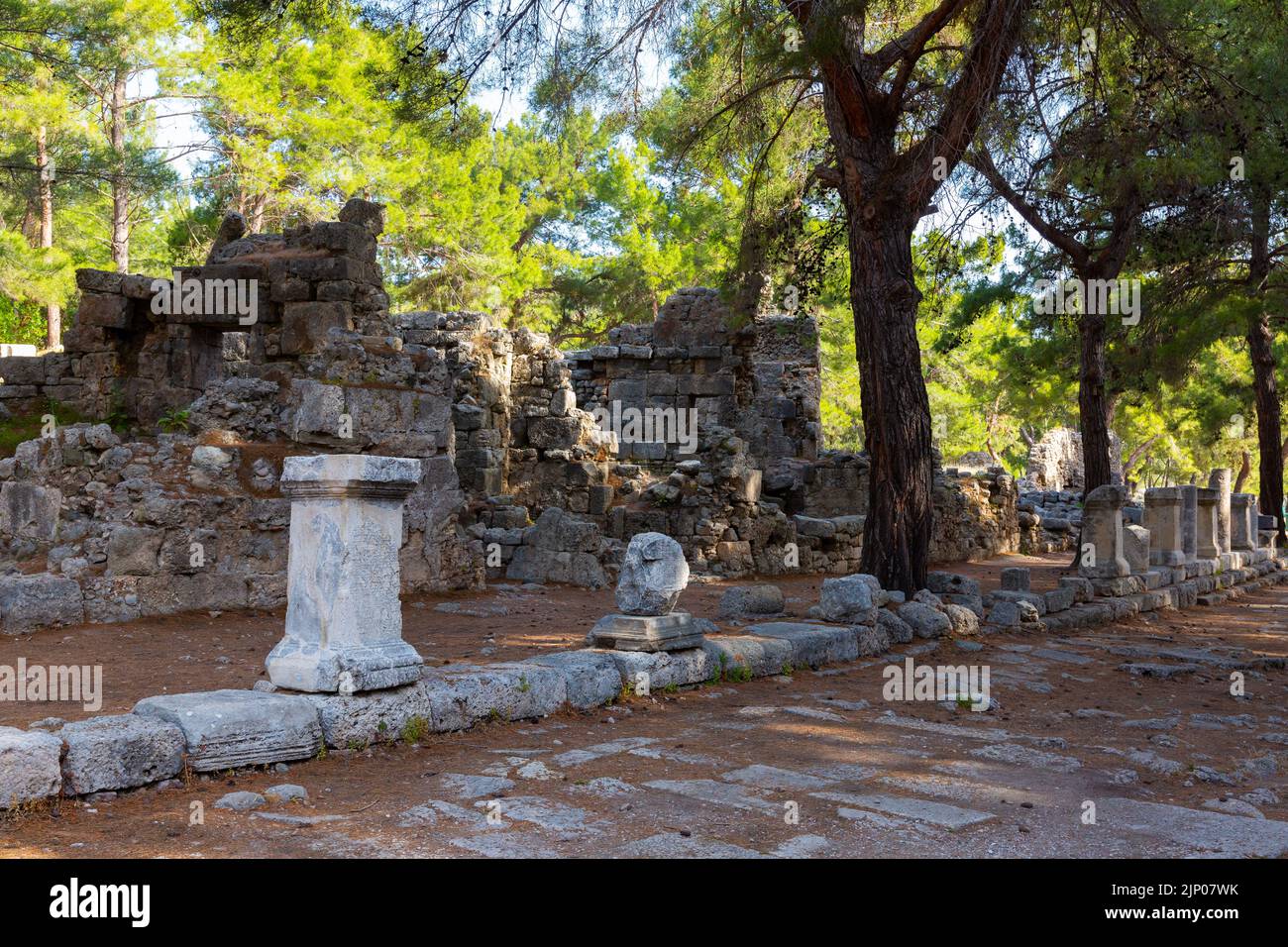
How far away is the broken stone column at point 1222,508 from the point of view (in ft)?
58.1

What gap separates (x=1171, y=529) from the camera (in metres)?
15.9

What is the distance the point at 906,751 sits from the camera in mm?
5875

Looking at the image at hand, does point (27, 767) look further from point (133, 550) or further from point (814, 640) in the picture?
point (814, 640)

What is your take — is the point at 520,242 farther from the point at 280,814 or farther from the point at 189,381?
the point at 280,814

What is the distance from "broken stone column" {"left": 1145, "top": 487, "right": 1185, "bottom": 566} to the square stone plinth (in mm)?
10375

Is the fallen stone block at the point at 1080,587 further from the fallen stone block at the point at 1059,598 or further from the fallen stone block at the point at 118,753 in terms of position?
the fallen stone block at the point at 118,753

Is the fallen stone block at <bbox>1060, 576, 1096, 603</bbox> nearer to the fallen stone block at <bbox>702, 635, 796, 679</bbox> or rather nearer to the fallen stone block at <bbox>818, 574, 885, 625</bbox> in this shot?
the fallen stone block at <bbox>818, 574, 885, 625</bbox>

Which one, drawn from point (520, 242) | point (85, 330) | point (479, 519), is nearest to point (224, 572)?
point (479, 519)

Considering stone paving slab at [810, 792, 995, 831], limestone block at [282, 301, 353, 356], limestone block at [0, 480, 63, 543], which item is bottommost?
stone paving slab at [810, 792, 995, 831]

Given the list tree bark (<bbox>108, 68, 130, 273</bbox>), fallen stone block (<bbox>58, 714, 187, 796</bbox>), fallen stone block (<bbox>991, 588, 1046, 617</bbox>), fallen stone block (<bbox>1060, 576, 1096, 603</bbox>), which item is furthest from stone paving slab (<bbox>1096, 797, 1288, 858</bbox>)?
tree bark (<bbox>108, 68, 130, 273</bbox>)

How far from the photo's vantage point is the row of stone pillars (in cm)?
1350

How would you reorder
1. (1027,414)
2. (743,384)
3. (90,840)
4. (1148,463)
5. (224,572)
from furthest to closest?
(1148,463), (1027,414), (743,384), (224,572), (90,840)

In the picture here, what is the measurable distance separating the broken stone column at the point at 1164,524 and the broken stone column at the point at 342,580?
12929mm

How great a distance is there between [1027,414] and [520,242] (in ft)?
54.6
